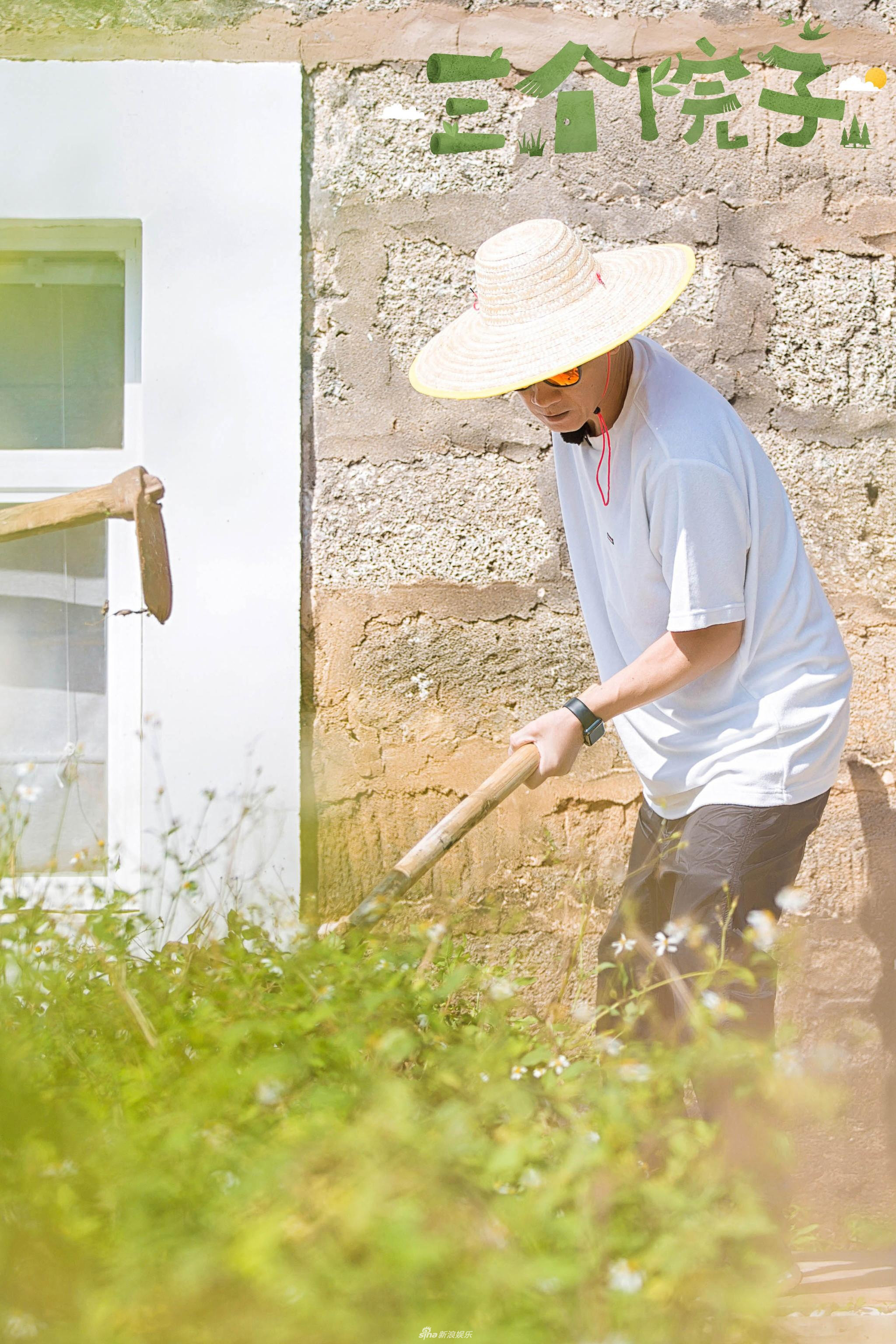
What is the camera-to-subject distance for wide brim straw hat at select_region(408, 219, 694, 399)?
178 centimetres

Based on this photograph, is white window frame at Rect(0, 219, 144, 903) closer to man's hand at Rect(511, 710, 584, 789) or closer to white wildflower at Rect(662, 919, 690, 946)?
man's hand at Rect(511, 710, 584, 789)

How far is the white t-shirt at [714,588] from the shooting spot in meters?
1.80

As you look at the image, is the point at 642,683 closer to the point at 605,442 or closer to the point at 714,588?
the point at 714,588

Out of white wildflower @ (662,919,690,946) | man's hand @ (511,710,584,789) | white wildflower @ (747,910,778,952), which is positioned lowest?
white wildflower @ (662,919,690,946)

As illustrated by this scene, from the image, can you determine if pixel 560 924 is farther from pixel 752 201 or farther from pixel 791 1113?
pixel 752 201

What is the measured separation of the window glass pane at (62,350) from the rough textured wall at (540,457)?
56 centimetres

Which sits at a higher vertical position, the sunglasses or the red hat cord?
the sunglasses

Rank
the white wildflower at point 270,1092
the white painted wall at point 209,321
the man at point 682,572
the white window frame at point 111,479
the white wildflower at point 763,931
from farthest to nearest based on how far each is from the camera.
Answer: the white window frame at point 111,479 → the white painted wall at point 209,321 → the man at point 682,572 → the white wildflower at point 763,931 → the white wildflower at point 270,1092

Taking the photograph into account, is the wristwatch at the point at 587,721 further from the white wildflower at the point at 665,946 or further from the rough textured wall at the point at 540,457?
the rough textured wall at the point at 540,457

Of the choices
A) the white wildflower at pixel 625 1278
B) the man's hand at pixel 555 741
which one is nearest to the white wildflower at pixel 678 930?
the man's hand at pixel 555 741

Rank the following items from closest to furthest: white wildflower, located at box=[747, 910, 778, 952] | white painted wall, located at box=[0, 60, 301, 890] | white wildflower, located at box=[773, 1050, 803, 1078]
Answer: white wildflower, located at box=[773, 1050, 803, 1078] < white wildflower, located at box=[747, 910, 778, 952] < white painted wall, located at box=[0, 60, 301, 890]

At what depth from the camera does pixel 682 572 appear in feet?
5.90

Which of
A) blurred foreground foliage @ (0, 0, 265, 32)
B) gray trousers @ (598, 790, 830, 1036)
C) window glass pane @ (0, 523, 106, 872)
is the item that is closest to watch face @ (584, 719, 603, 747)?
gray trousers @ (598, 790, 830, 1036)

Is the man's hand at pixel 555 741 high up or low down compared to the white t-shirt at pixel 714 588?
down
